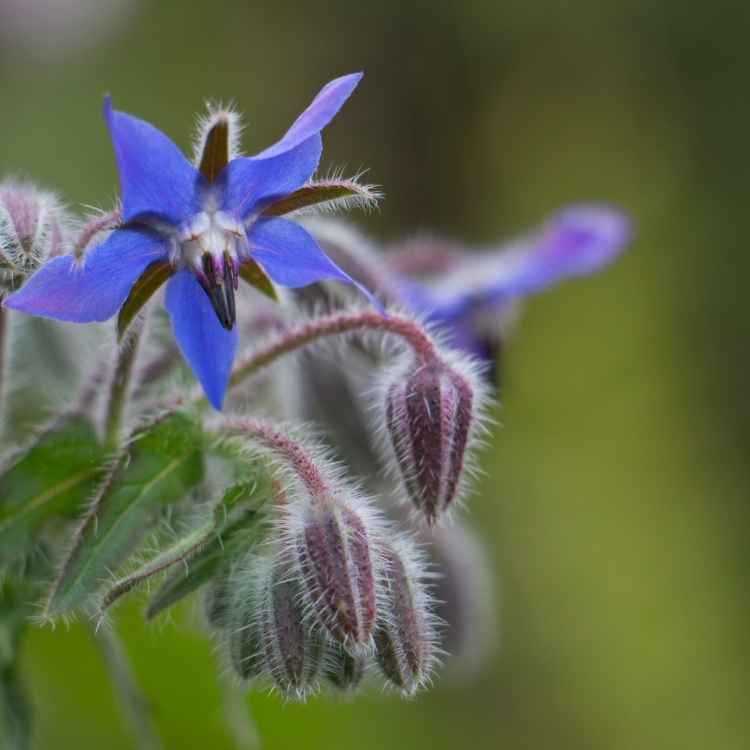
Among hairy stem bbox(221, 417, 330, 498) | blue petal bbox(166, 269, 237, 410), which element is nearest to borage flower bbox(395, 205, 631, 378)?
hairy stem bbox(221, 417, 330, 498)

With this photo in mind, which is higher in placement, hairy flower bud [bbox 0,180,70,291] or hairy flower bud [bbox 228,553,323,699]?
hairy flower bud [bbox 0,180,70,291]

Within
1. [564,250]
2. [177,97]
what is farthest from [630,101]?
[564,250]

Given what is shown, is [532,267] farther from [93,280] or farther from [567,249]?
[93,280]

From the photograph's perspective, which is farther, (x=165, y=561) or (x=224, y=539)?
(x=224, y=539)

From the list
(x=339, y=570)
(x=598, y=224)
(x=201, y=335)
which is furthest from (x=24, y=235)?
→ (x=598, y=224)

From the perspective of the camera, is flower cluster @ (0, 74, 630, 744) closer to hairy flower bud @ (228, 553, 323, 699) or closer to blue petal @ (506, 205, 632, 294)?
hairy flower bud @ (228, 553, 323, 699)

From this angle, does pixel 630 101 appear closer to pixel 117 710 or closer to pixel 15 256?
pixel 117 710

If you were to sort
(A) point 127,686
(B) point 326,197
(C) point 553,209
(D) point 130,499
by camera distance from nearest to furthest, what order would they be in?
(B) point 326,197
(D) point 130,499
(A) point 127,686
(C) point 553,209

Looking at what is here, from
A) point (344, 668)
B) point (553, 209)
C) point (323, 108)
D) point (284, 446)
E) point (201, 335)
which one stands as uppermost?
point (553, 209)
